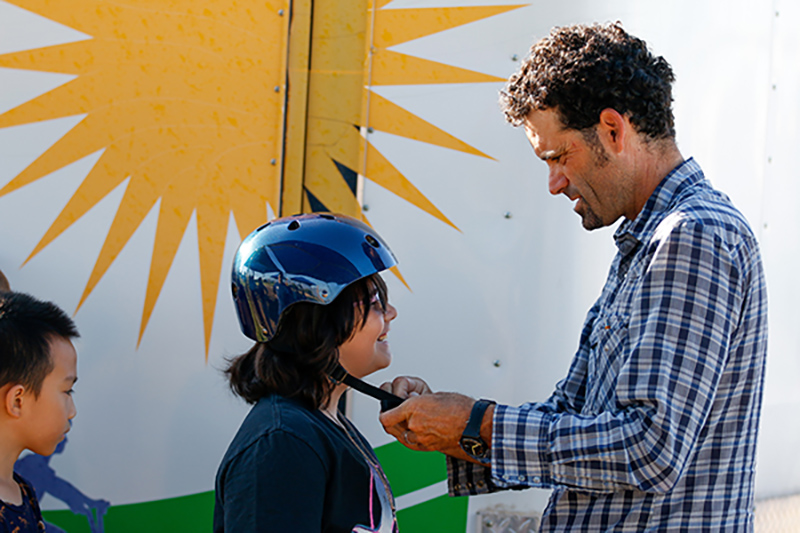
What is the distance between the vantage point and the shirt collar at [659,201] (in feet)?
6.15

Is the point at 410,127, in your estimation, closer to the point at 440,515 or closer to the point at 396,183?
the point at 396,183

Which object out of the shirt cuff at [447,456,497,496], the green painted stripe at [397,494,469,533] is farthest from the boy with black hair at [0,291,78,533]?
the green painted stripe at [397,494,469,533]

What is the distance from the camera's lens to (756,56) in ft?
10.4

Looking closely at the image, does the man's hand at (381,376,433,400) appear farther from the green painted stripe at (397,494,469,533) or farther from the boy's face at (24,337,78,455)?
the boy's face at (24,337,78,455)

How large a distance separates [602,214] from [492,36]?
1108mm

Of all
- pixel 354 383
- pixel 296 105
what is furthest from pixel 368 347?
pixel 296 105

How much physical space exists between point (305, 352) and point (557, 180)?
0.76 m

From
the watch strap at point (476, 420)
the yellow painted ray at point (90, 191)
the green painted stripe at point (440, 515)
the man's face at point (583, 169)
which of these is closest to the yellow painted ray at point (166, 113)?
the yellow painted ray at point (90, 191)

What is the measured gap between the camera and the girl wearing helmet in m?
1.73

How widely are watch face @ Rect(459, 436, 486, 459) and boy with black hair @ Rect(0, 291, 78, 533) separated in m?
1.15

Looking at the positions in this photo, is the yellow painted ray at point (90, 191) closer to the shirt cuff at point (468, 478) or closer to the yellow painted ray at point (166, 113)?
the yellow painted ray at point (166, 113)

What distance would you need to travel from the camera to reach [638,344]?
1.65 metres

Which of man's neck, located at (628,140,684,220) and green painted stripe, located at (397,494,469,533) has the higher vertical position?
man's neck, located at (628,140,684,220)

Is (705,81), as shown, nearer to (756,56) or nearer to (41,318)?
(756,56)
